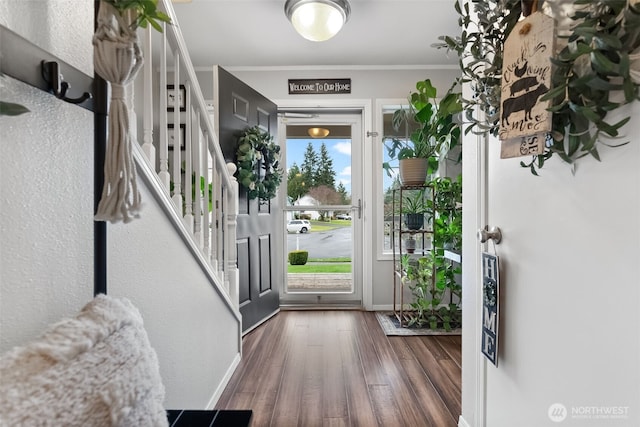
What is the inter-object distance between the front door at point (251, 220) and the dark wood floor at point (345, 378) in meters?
0.31

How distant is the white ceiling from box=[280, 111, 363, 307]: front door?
1.92 feet

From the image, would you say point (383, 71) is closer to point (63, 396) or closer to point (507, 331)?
point (507, 331)

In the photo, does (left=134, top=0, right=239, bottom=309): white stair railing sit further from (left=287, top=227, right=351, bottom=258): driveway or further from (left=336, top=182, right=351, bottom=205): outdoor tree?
A: (left=336, top=182, right=351, bottom=205): outdoor tree

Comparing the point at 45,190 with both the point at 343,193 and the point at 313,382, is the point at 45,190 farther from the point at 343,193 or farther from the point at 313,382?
the point at 343,193

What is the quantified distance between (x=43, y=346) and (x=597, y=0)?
3.61 ft

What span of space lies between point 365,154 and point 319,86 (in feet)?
2.74

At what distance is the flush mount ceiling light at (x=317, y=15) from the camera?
79.7 inches

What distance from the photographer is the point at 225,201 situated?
200 cm

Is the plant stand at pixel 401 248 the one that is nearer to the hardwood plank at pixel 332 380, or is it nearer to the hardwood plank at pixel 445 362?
the hardwood plank at pixel 445 362

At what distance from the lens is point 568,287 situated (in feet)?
2.45

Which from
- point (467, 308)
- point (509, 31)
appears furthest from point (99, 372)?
point (467, 308)

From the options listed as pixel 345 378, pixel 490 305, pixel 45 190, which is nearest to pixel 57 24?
pixel 45 190

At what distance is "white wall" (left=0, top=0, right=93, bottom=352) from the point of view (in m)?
0.55

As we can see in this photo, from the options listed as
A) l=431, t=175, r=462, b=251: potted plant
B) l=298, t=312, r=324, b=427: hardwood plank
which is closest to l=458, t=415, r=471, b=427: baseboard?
l=298, t=312, r=324, b=427: hardwood plank
